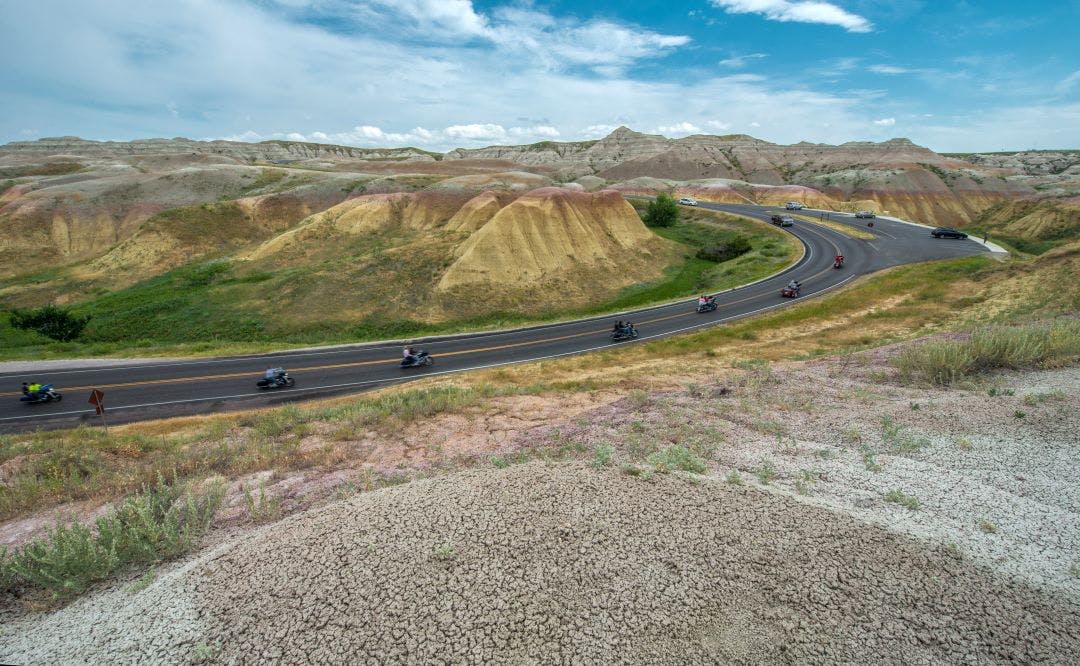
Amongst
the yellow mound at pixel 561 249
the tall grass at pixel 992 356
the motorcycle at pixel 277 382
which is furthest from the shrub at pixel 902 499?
the yellow mound at pixel 561 249

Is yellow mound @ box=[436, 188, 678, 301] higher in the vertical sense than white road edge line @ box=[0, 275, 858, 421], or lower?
higher

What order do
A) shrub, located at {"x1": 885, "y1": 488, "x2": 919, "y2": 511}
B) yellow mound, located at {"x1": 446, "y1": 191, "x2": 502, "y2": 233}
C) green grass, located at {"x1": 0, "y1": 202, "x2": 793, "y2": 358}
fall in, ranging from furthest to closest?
yellow mound, located at {"x1": 446, "y1": 191, "x2": 502, "y2": 233} → green grass, located at {"x1": 0, "y1": 202, "x2": 793, "y2": 358} → shrub, located at {"x1": 885, "y1": 488, "x2": 919, "y2": 511}

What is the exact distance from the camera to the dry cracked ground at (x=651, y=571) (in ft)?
16.5

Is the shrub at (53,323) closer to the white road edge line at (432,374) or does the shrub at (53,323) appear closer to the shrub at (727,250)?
the white road edge line at (432,374)

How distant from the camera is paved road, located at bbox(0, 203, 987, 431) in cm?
2589

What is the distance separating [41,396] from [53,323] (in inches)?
1000

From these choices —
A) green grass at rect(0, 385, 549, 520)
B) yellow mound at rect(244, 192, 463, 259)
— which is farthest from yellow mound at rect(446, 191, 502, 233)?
green grass at rect(0, 385, 549, 520)

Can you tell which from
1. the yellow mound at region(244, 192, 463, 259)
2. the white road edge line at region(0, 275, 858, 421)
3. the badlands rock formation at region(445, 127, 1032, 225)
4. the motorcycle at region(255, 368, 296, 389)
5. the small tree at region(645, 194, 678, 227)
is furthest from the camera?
the badlands rock formation at region(445, 127, 1032, 225)

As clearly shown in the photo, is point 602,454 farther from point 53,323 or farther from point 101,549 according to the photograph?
point 53,323

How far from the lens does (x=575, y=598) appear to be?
18.1ft

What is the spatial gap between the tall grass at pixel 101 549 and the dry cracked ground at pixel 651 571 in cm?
50

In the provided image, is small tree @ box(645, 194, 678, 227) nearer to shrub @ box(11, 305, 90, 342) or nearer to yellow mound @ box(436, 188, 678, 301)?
yellow mound @ box(436, 188, 678, 301)

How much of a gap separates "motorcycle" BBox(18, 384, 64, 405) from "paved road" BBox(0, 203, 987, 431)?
1.54ft

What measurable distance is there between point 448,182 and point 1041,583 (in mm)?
79335
